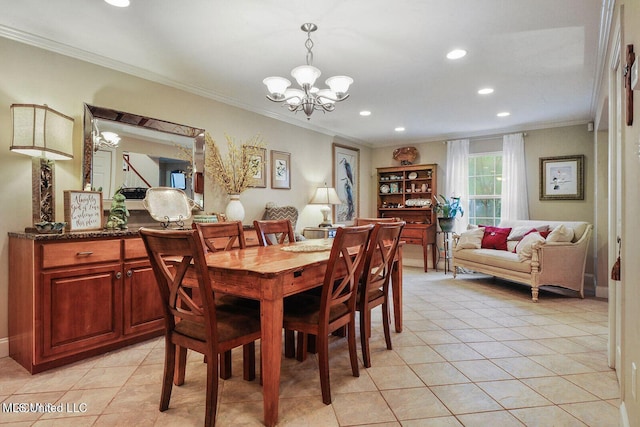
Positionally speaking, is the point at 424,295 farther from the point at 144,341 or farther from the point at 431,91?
the point at 144,341

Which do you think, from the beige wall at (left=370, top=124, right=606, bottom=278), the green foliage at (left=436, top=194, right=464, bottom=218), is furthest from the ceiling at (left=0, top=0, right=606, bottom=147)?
the green foliage at (left=436, top=194, right=464, bottom=218)

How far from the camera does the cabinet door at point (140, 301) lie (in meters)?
2.60

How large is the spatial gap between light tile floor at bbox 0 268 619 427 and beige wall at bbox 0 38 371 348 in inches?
38.1

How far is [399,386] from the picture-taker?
79.8 inches

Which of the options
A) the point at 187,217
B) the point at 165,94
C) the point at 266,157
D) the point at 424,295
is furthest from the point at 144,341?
the point at 424,295

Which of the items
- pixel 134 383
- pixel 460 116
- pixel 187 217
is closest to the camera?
pixel 134 383

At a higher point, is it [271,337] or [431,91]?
[431,91]

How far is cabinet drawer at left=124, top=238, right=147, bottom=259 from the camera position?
103 inches

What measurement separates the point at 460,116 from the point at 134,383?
478 cm

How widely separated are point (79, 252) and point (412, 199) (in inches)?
210

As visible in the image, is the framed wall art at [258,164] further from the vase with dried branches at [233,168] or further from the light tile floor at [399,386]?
the light tile floor at [399,386]

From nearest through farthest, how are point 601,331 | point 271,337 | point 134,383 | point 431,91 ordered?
1. point 271,337
2. point 134,383
3. point 601,331
4. point 431,91

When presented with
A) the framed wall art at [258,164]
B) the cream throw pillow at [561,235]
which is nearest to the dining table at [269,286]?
the framed wall art at [258,164]

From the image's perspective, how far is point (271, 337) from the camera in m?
1.62
